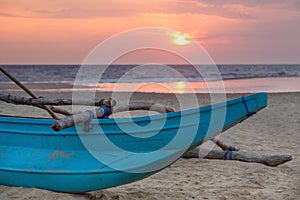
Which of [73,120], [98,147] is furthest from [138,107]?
[73,120]

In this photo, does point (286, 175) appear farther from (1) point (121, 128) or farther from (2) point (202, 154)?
(1) point (121, 128)

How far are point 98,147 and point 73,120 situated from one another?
1.58 ft

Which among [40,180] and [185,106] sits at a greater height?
[185,106]

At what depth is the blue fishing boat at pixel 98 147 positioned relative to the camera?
3.78 meters

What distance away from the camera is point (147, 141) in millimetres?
3959

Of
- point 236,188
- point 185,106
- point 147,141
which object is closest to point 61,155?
point 147,141

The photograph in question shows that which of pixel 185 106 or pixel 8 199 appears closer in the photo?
pixel 8 199

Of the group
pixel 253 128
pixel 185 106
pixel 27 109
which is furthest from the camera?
pixel 185 106

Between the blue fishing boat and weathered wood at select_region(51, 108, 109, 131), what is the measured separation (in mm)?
123

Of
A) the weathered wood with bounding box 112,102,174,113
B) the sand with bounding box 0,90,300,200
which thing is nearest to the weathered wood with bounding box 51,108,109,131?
the weathered wood with bounding box 112,102,174,113

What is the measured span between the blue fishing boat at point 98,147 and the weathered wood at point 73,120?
123mm

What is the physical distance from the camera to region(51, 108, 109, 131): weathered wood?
130 inches

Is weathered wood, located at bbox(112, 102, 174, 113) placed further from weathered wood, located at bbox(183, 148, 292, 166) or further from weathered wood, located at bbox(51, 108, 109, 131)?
weathered wood, located at bbox(183, 148, 292, 166)

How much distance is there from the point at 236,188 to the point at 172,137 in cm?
129
